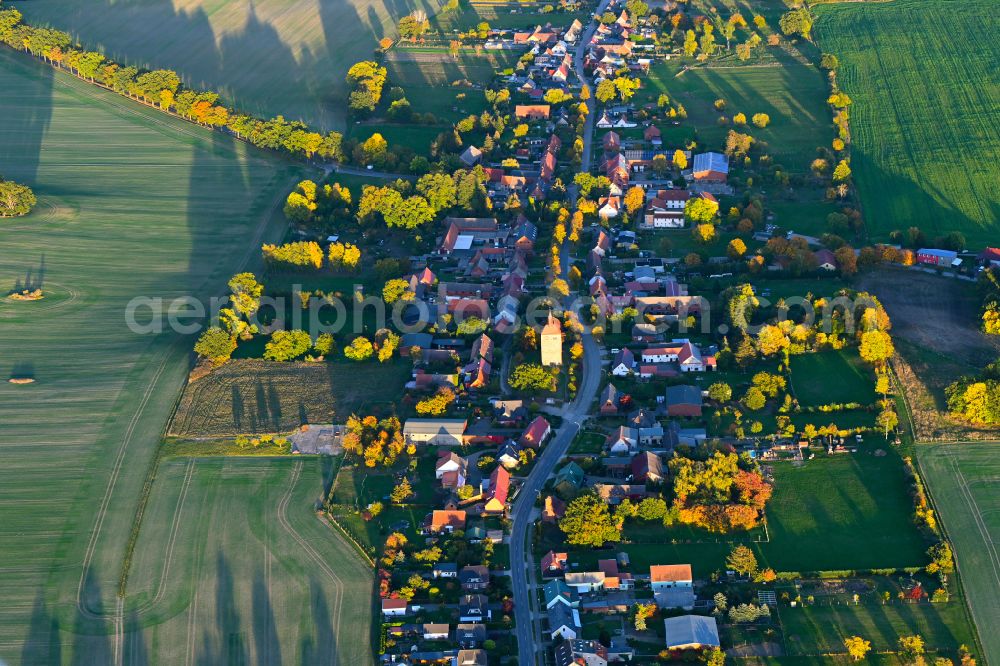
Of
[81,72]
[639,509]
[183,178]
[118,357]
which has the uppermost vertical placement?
[81,72]

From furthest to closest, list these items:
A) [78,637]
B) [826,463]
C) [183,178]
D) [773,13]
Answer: [773,13] → [183,178] → [826,463] → [78,637]

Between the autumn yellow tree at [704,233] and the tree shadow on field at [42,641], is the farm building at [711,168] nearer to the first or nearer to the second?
the autumn yellow tree at [704,233]

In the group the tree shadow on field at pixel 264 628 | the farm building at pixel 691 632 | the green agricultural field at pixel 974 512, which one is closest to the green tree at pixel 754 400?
the green agricultural field at pixel 974 512

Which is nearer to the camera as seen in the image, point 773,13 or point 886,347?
point 886,347

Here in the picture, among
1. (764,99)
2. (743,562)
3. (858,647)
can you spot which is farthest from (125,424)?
(764,99)

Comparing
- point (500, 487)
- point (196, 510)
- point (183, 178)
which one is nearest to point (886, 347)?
point (500, 487)

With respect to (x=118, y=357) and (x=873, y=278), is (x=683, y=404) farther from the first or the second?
(x=118, y=357)

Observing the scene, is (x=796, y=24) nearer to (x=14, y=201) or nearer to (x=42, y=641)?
(x=14, y=201)

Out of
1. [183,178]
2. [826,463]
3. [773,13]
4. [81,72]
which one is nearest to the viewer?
[826,463]
